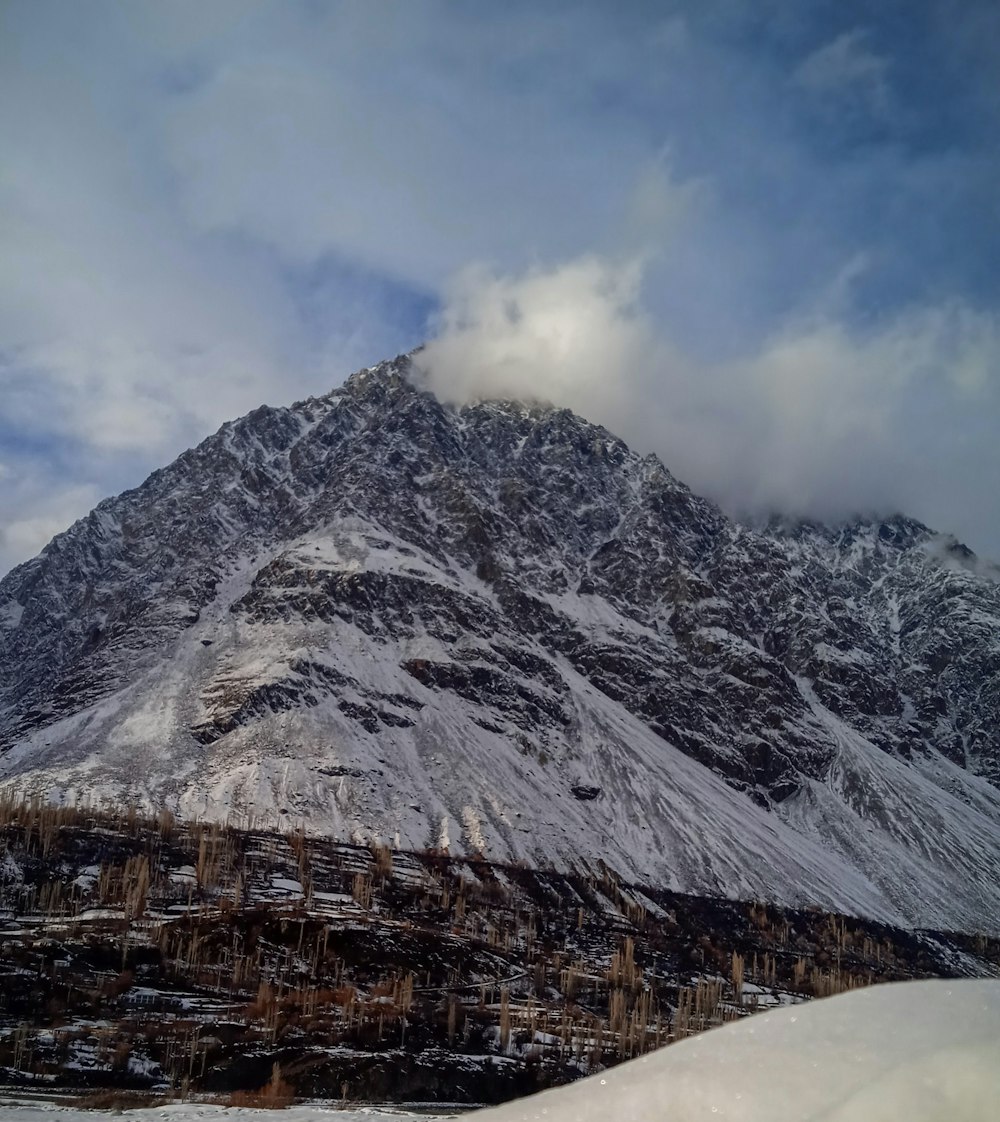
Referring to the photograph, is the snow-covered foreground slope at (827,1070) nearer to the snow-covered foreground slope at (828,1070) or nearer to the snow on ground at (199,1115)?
the snow-covered foreground slope at (828,1070)

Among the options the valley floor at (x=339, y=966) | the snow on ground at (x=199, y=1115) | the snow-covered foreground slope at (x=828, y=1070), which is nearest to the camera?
the snow-covered foreground slope at (x=828, y=1070)

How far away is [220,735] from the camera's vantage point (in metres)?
142

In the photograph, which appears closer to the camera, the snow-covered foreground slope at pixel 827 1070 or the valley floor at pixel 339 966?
the snow-covered foreground slope at pixel 827 1070

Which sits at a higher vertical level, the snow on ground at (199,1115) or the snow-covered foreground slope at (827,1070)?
the snow-covered foreground slope at (827,1070)

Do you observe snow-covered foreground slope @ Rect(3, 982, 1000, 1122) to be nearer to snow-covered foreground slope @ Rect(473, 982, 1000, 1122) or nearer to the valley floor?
snow-covered foreground slope @ Rect(473, 982, 1000, 1122)

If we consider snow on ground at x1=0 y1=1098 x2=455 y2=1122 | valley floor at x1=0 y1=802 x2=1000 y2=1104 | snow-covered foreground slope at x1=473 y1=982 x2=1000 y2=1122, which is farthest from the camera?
valley floor at x1=0 y1=802 x2=1000 y2=1104

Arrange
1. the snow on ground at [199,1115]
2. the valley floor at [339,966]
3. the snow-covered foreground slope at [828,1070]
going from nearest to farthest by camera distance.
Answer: the snow-covered foreground slope at [828,1070], the snow on ground at [199,1115], the valley floor at [339,966]

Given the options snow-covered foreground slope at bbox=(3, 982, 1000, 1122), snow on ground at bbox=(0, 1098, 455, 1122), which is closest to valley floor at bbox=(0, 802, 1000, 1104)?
snow on ground at bbox=(0, 1098, 455, 1122)

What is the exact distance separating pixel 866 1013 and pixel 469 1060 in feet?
217

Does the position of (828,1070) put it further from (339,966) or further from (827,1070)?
(339,966)

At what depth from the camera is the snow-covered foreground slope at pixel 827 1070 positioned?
6.86 m

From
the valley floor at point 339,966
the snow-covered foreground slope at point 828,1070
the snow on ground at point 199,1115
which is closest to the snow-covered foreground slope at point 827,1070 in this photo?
the snow-covered foreground slope at point 828,1070

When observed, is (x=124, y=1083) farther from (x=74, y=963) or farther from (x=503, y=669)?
(x=503, y=669)

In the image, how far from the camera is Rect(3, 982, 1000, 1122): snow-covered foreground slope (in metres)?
6.86
